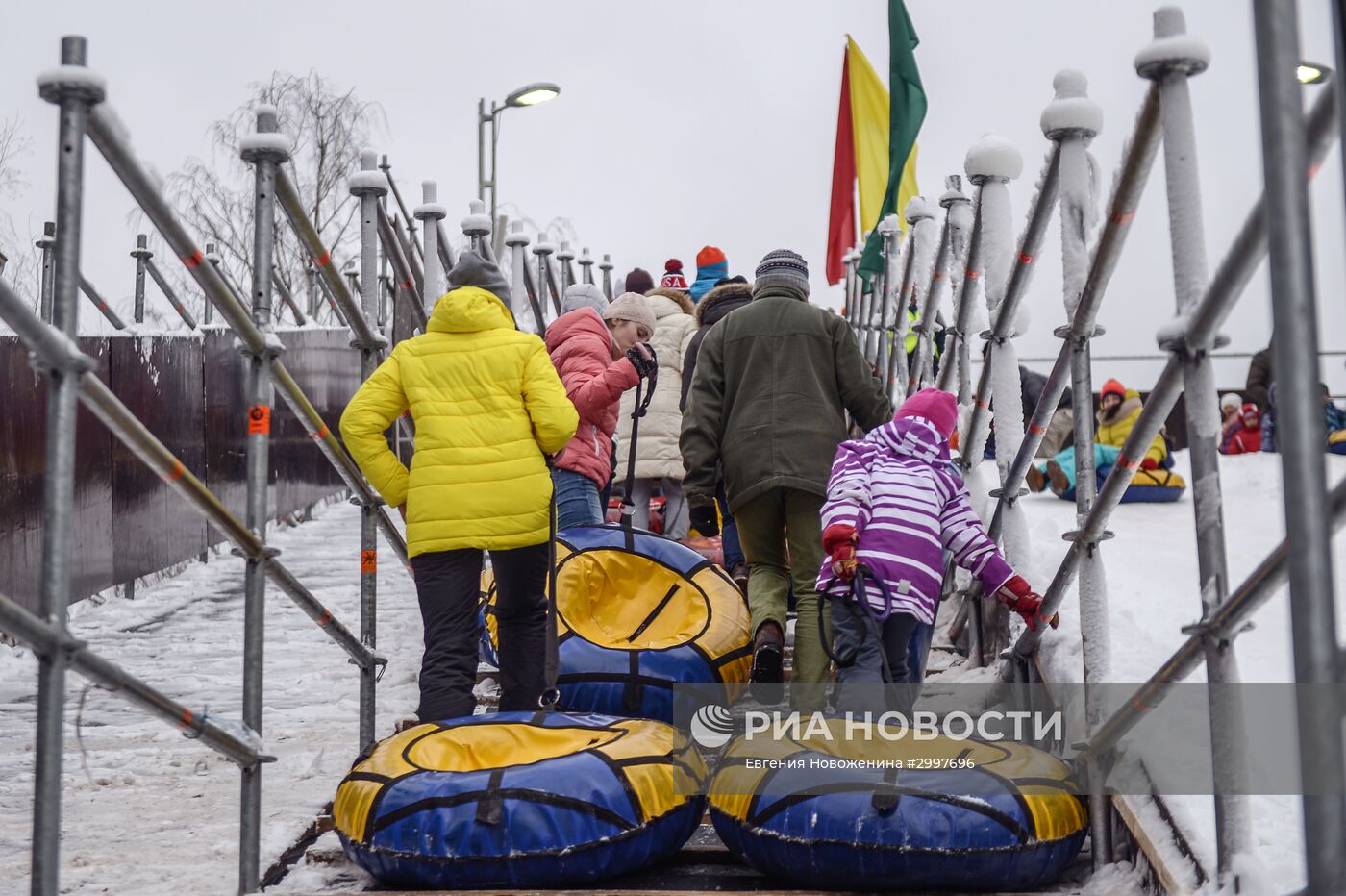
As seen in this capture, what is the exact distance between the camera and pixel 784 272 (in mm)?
4773

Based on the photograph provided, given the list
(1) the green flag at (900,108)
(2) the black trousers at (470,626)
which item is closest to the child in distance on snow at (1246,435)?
(1) the green flag at (900,108)

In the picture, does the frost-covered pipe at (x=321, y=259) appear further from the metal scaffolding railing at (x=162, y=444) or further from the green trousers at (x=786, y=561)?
the green trousers at (x=786, y=561)

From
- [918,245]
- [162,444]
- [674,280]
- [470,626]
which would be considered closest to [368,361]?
[470,626]

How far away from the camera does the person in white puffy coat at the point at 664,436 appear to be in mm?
5961

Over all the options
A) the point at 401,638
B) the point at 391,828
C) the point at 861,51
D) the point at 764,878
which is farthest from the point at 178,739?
the point at 861,51

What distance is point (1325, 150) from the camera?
68.4 inches

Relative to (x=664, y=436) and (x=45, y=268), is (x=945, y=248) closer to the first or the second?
(x=664, y=436)

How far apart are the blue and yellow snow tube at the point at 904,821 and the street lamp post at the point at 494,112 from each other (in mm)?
10735

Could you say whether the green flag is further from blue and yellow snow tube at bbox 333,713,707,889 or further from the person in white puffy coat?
blue and yellow snow tube at bbox 333,713,707,889

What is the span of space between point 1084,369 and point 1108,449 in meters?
6.28

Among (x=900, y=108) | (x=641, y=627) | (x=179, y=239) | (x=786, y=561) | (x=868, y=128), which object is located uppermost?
(x=868, y=128)

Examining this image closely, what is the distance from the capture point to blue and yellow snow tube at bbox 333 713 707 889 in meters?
2.83

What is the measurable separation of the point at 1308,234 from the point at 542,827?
2067 millimetres

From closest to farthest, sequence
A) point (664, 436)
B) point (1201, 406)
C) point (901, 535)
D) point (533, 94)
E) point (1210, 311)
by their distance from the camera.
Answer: point (1210, 311)
point (1201, 406)
point (901, 535)
point (664, 436)
point (533, 94)
